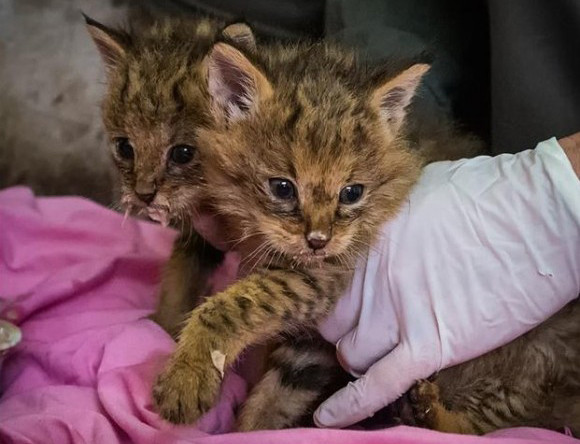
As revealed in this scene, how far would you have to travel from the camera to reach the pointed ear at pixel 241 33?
1473mm

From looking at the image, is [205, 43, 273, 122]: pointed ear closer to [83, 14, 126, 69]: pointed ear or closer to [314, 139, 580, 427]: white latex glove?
[83, 14, 126, 69]: pointed ear

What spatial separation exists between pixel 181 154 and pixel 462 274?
0.54 m

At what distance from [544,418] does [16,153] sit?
1410 mm

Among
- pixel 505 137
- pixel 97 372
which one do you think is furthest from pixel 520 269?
pixel 97 372

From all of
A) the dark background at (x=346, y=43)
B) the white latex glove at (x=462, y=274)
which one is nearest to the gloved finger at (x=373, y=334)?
the white latex glove at (x=462, y=274)

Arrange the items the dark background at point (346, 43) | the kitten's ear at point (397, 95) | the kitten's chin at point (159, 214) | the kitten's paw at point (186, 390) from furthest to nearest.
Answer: the dark background at point (346, 43) < the kitten's chin at point (159, 214) < the kitten's ear at point (397, 95) < the kitten's paw at point (186, 390)

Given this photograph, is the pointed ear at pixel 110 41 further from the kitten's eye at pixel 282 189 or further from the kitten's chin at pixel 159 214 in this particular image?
the kitten's eye at pixel 282 189

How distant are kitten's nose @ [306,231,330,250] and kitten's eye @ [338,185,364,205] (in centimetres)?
8

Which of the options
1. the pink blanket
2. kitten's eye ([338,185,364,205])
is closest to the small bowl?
the pink blanket

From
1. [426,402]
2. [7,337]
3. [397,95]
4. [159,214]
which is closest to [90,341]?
[7,337]

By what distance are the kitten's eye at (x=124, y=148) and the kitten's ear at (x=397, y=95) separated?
453mm

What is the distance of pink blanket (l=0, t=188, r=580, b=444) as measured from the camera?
56.4 inches

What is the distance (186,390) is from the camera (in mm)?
1337

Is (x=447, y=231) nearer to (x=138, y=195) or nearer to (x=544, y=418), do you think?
(x=544, y=418)
